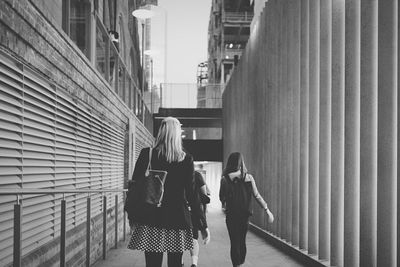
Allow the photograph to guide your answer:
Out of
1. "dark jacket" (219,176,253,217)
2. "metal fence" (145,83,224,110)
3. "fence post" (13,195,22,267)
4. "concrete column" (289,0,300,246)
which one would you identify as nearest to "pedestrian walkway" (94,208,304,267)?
"concrete column" (289,0,300,246)

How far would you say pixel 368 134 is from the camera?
5039mm

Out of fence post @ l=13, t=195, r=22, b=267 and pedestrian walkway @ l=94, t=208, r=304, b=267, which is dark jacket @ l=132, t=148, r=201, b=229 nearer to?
fence post @ l=13, t=195, r=22, b=267

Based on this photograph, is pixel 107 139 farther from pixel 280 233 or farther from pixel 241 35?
pixel 241 35

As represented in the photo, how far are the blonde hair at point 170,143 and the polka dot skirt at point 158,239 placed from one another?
1.54 ft

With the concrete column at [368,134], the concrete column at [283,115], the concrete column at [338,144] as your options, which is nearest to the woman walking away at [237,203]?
the concrete column at [338,144]

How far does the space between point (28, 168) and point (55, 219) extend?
896 millimetres

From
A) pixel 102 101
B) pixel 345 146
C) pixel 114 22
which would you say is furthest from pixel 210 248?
pixel 114 22

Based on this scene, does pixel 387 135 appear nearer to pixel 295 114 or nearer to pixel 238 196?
pixel 238 196

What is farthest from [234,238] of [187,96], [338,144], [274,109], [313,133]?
[187,96]

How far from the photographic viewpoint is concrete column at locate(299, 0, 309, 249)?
753 cm

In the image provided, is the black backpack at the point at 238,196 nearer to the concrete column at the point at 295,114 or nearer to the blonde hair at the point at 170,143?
the concrete column at the point at 295,114

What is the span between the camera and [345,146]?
558 cm

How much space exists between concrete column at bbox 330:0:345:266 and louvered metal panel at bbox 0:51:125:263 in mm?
2847

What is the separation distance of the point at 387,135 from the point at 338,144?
1.36 m
